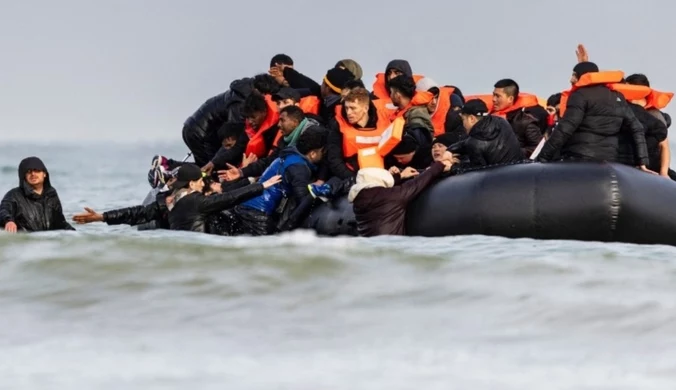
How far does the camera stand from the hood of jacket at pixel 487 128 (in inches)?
476

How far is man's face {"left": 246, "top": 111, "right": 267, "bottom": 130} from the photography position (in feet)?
47.8

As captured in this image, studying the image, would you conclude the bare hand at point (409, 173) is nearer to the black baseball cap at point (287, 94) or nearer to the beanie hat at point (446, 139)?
the beanie hat at point (446, 139)

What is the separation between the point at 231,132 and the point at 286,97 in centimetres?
127

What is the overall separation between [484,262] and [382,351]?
7.72ft

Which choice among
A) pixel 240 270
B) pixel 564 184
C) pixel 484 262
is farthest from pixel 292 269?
pixel 564 184

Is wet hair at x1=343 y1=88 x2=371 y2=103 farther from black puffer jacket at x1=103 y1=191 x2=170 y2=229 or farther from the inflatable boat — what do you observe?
black puffer jacket at x1=103 y1=191 x2=170 y2=229

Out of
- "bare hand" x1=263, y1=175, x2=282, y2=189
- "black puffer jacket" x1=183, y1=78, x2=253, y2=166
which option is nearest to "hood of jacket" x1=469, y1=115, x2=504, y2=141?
"bare hand" x1=263, y1=175, x2=282, y2=189

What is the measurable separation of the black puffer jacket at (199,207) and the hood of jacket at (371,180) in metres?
1.12

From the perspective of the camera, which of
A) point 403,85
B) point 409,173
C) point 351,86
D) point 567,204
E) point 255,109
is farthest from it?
point 255,109

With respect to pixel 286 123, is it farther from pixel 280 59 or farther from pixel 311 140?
pixel 280 59

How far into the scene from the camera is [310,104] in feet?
47.5

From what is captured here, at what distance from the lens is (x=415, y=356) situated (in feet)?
27.4

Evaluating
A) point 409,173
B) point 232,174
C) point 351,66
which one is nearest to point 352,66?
point 351,66

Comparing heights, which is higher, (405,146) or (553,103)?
(553,103)
